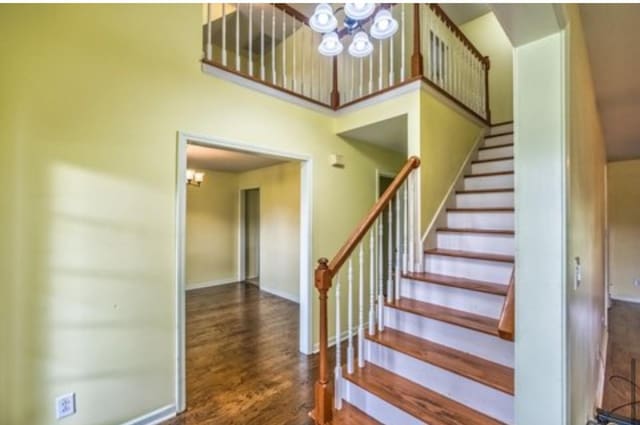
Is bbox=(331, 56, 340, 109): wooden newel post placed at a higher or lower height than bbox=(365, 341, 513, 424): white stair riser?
higher

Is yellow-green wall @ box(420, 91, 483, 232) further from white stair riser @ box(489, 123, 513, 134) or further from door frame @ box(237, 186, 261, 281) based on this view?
door frame @ box(237, 186, 261, 281)

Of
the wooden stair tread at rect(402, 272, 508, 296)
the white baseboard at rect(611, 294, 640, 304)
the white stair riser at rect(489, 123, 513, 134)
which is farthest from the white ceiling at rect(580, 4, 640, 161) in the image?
the white baseboard at rect(611, 294, 640, 304)

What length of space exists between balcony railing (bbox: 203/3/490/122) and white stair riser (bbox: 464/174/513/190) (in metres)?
0.83

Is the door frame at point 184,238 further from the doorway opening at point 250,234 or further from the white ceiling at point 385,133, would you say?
the doorway opening at point 250,234

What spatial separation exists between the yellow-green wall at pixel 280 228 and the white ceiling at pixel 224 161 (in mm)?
280

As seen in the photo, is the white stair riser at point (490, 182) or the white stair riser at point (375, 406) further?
the white stair riser at point (490, 182)

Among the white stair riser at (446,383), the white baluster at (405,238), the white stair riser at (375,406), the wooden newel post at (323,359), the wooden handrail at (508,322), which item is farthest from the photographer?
the white baluster at (405,238)

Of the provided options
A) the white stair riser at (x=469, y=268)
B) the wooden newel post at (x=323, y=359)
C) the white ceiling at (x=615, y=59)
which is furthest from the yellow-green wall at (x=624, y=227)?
the wooden newel post at (x=323, y=359)

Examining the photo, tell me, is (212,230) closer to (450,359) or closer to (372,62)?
(372,62)

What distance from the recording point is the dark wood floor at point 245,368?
2.26 metres

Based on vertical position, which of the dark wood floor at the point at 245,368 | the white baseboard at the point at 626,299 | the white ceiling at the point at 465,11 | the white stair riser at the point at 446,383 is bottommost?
the white baseboard at the point at 626,299

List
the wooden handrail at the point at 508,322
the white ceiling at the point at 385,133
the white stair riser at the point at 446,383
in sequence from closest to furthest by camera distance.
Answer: the wooden handrail at the point at 508,322, the white stair riser at the point at 446,383, the white ceiling at the point at 385,133

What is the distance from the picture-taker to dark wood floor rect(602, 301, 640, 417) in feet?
8.72

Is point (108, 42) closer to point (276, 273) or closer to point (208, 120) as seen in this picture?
point (208, 120)
